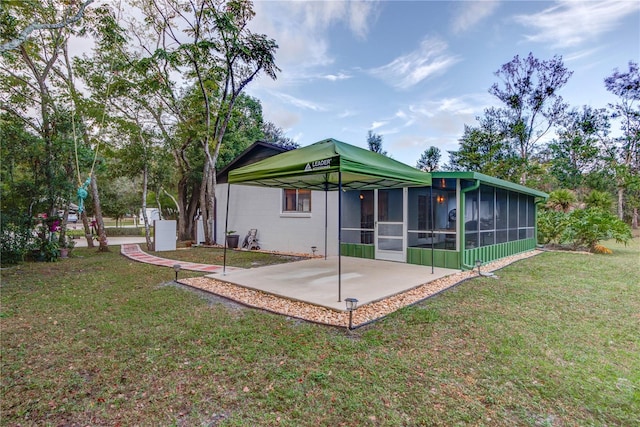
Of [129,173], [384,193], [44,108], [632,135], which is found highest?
[632,135]

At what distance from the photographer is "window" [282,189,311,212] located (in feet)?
33.1

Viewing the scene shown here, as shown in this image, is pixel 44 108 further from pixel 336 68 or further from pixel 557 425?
pixel 557 425

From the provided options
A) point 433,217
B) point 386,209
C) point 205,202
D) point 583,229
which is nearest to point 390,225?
point 386,209

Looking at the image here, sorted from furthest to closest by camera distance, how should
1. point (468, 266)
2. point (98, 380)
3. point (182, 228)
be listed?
point (182, 228) → point (468, 266) → point (98, 380)

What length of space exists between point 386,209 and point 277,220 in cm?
431

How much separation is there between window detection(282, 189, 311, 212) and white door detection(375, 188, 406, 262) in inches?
111

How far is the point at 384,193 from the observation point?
790 centimetres

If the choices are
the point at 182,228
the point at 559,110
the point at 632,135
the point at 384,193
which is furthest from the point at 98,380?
the point at 632,135

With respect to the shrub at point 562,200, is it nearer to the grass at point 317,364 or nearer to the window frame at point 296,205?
the grass at point 317,364

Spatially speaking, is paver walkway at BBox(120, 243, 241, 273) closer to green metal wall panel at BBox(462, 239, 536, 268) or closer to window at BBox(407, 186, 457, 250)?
window at BBox(407, 186, 457, 250)

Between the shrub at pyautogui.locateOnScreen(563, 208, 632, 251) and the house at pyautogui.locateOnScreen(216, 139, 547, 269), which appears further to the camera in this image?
the shrub at pyautogui.locateOnScreen(563, 208, 632, 251)

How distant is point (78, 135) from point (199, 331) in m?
8.60

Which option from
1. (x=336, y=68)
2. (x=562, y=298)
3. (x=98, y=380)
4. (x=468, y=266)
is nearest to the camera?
(x=98, y=380)

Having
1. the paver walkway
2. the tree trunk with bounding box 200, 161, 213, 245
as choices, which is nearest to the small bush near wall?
the paver walkway
